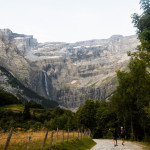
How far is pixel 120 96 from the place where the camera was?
44.9m

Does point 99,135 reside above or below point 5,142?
below

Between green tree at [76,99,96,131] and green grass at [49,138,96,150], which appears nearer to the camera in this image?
green grass at [49,138,96,150]

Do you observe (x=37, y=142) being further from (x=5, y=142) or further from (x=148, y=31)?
(x=148, y=31)

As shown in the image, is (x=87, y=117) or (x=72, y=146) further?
(x=87, y=117)

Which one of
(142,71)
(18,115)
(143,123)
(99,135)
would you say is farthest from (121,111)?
(18,115)

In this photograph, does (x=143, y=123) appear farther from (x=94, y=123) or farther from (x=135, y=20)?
(x=94, y=123)

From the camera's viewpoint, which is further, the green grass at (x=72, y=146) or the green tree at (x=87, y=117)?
→ the green tree at (x=87, y=117)

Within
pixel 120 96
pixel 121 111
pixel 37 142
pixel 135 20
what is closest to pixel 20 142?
pixel 37 142

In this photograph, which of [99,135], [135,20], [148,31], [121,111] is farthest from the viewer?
[99,135]

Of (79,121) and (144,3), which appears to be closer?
(144,3)

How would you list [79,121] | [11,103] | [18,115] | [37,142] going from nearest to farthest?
[37,142], [79,121], [18,115], [11,103]

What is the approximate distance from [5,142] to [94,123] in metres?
67.5

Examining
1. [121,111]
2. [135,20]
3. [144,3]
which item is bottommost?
[121,111]

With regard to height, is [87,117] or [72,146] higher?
[87,117]
